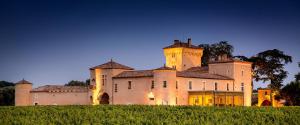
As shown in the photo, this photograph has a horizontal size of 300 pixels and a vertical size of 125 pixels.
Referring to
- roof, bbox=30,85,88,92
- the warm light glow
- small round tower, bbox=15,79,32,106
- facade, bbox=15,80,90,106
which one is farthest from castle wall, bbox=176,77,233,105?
small round tower, bbox=15,79,32,106

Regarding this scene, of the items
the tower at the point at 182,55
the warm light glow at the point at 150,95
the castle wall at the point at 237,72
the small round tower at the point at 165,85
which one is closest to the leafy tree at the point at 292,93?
the castle wall at the point at 237,72

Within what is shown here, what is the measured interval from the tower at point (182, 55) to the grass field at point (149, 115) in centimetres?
3159

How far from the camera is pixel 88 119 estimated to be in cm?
3306

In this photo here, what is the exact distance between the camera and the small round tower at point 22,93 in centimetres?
6450

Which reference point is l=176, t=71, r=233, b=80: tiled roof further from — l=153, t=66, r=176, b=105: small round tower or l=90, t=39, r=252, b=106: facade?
l=153, t=66, r=176, b=105: small round tower

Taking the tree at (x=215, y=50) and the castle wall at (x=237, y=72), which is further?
the tree at (x=215, y=50)

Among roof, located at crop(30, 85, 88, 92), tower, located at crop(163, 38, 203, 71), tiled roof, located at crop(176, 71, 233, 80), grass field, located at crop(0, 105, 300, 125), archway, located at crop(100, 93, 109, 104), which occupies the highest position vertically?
tower, located at crop(163, 38, 203, 71)

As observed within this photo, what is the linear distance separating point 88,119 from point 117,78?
29.1 meters

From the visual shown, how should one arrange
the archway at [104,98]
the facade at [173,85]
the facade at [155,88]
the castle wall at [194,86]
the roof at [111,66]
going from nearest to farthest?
the facade at [173,85]
the facade at [155,88]
the castle wall at [194,86]
the roof at [111,66]
the archway at [104,98]

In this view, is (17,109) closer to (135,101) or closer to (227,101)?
(135,101)

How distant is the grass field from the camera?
106 ft

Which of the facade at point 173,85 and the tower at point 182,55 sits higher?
the tower at point 182,55

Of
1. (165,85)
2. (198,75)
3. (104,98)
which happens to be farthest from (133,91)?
(198,75)

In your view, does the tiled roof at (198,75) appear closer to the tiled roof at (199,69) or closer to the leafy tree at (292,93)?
the tiled roof at (199,69)
